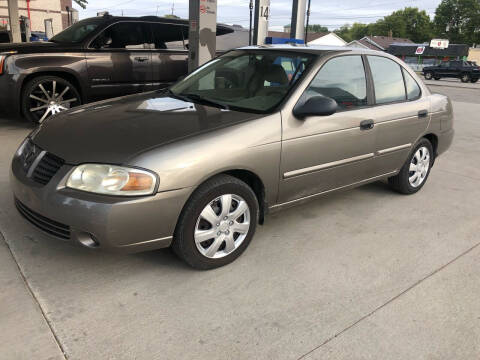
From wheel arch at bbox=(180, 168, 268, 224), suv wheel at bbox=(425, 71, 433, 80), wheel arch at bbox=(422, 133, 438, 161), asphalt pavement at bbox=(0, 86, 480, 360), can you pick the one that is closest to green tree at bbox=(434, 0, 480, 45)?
suv wheel at bbox=(425, 71, 433, 80)

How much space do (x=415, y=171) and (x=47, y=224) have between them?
145 inches

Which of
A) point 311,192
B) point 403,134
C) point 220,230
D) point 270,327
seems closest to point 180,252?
point 220,230

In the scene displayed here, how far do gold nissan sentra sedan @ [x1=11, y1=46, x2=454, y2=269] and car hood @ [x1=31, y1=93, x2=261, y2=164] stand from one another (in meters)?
0.01

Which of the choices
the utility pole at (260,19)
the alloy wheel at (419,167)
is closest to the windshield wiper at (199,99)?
the alloy wheel at (419,167)

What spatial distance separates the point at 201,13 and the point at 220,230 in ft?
15.7

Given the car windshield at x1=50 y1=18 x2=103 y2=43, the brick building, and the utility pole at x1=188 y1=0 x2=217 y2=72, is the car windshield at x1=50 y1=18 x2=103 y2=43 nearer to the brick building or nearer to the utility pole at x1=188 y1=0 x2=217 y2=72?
the utility pole at x1=188 y1=0 x2=217 y2=72

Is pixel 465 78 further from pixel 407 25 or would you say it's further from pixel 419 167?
pixel 407 25

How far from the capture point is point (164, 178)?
101 inches

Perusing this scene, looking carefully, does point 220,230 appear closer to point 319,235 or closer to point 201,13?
point 319,235

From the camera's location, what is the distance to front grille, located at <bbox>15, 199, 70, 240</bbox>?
2619 millimetres

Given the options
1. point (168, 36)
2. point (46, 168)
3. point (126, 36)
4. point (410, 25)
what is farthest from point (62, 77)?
point (410, 25)

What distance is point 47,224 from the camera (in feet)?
8.82

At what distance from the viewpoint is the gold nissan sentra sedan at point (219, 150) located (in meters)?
2.55

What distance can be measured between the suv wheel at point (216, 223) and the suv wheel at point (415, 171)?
7.03ft
